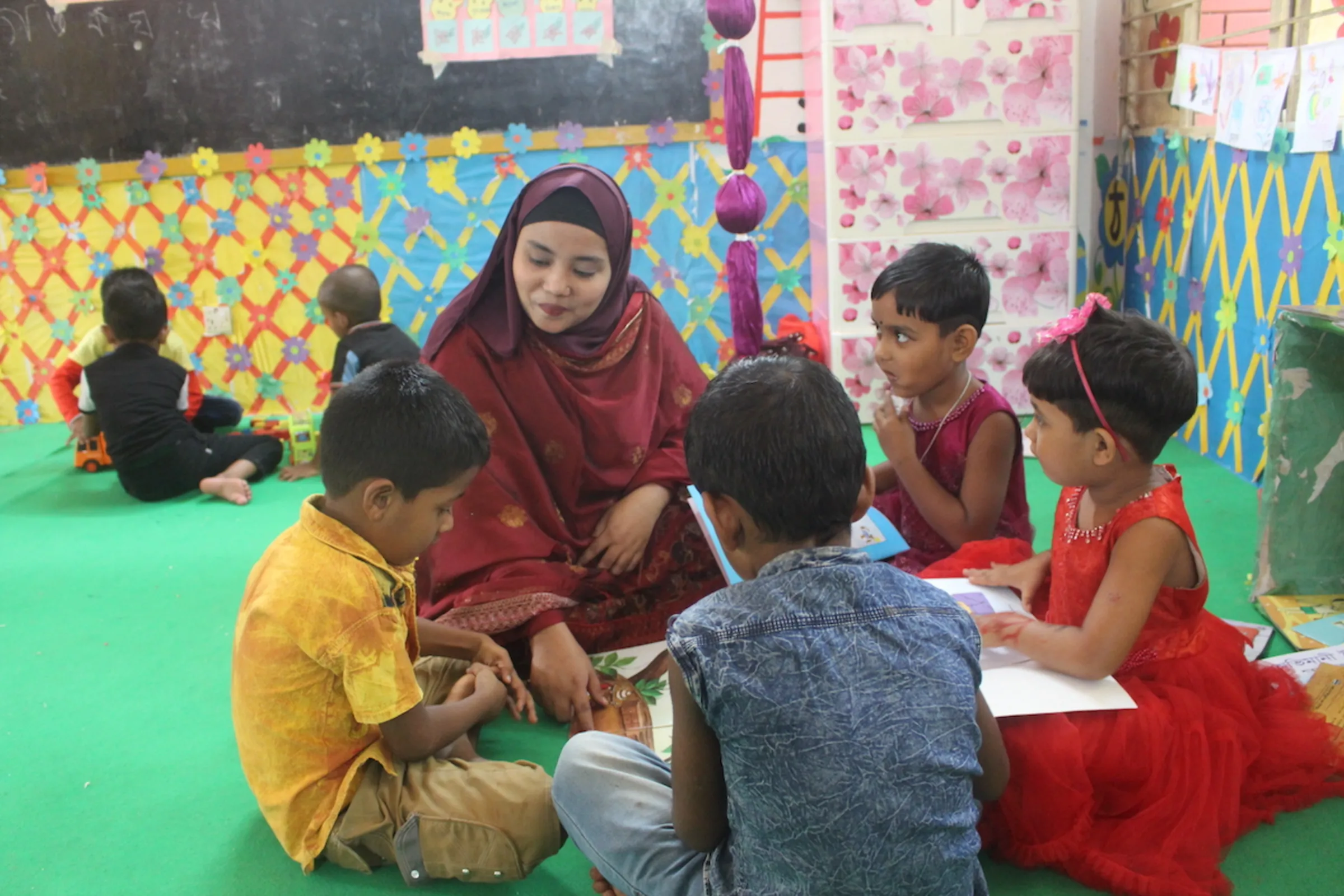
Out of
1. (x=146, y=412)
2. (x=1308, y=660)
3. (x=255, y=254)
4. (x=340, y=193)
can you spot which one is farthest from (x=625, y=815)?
(x=255, y=254)

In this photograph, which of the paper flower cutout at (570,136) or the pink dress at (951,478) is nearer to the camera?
the pink dress at (951,478)

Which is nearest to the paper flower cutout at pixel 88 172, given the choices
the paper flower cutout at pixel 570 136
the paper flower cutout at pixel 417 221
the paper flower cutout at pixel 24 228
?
the paper flower cutout at pixel 24 228

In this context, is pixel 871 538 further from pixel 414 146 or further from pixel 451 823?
pixel 414 146

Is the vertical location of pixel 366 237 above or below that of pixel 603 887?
above

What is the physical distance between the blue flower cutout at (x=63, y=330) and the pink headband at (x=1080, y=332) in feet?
12.7

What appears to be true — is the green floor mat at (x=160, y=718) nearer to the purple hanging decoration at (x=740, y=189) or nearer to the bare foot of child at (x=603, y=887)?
the bare foot of child at (x=603, y=887)

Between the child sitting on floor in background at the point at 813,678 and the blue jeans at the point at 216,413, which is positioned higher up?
the child sitting on floor in background at the point at 813,678

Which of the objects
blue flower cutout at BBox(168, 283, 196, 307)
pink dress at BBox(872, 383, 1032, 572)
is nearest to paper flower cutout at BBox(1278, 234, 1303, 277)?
pink dress at BBox(872, 383, 1032, 572)

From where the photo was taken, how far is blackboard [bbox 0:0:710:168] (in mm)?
3859

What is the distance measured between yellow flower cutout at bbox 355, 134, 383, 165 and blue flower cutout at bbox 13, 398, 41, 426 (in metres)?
1.65

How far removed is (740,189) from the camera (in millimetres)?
3350

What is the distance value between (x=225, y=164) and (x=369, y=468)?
308 cm

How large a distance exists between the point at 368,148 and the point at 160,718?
100 inches

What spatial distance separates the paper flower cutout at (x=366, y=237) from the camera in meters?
4.03
